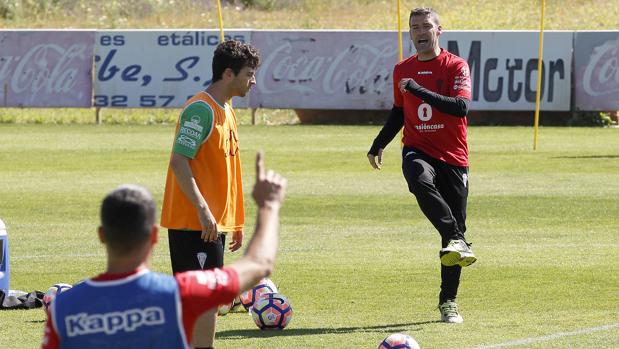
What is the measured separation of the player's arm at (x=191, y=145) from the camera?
7.96 m

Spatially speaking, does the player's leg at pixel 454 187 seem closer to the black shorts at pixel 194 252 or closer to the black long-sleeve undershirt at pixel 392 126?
the black long-sleeve undershirt at pixel 392 126

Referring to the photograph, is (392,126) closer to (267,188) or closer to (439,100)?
(439,100)

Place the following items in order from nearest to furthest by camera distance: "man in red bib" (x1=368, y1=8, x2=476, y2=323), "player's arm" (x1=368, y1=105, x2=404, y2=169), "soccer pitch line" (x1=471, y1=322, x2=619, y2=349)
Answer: "soccer pitch line" (x1=471, y1=322, x2=619, y2=349)
"man in red bib" (x1=368, y1=8, x2=476, y2=323)
"player's arm" (x1=368, y1=105, x2=404, y2=169)

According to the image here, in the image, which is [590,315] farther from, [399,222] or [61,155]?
[61,155]

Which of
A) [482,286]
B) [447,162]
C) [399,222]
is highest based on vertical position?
[447,162]

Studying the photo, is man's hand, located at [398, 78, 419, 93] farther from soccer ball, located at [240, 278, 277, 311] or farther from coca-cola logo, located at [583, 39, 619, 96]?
coca-cola logo, located at [583, 39, 619, 96]

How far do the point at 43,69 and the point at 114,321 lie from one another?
1283 inches

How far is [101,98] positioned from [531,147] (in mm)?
12541

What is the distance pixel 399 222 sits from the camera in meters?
16.7

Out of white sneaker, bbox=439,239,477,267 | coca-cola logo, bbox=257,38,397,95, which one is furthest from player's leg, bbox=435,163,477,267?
coca-cola logo, bbox=257,38,397,95

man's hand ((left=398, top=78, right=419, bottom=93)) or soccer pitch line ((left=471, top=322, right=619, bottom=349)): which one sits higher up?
man's hand ((left=398, top=78, right=419, bottom=93))

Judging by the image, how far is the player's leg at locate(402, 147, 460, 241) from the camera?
32.4 ft

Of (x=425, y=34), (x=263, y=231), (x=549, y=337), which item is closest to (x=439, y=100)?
(x=425, y=34)

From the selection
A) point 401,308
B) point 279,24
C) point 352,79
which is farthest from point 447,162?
point 279,24
